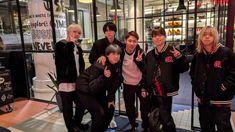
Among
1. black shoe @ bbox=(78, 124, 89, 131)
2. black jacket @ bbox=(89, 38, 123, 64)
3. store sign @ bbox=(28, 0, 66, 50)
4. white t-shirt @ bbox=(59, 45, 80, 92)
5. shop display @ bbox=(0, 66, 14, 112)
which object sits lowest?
black shoe @ bbox=(78, 124, 89, 131)

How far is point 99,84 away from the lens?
227 centimetres

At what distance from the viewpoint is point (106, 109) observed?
2422mm

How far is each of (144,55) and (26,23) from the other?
15.4ft

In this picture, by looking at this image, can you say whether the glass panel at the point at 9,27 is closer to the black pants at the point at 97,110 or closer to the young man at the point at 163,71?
the black pants at the point at 97,110

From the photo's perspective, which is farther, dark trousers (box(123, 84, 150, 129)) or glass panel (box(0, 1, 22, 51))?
glass panel (box(0, 1, 22, 51))

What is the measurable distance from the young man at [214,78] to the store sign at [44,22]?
2782 millimetres

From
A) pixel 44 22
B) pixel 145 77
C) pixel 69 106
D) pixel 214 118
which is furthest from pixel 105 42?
pixel 44 22

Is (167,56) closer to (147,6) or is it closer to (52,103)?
(52,103)

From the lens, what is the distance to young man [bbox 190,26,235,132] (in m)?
1.87

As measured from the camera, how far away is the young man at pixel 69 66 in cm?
243

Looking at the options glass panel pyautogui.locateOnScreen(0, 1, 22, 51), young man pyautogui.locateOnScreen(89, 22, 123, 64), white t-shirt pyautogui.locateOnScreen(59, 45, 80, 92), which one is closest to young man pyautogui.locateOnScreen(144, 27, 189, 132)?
young man pyautogui.locateOnScreen(89, 22, 123, 64)

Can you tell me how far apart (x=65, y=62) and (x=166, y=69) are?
1157 mm

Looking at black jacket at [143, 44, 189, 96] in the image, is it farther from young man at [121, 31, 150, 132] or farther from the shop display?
the shop display

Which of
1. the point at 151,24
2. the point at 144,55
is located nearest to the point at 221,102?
the point at 144,55
